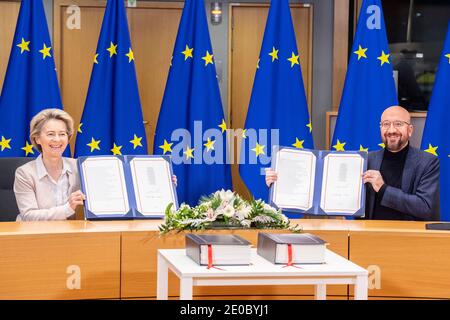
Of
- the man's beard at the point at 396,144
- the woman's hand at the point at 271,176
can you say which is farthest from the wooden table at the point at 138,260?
the man's beard at the point at 396,144

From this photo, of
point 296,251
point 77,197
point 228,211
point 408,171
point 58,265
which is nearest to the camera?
point 296,251

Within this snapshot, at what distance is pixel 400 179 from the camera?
3961 millimetres

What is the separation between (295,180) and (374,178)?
0.38m

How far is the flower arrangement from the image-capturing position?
3.11 metres

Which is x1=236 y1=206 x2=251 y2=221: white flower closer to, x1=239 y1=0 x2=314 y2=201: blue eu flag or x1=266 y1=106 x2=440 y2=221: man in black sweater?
x1=266 y1=106 x2=440 y2=221: man in black sweater

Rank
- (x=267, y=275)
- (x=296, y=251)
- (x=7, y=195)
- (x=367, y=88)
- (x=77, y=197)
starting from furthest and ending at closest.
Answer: (x=367, y=88) < (x=7, y=195) < (x=77, y=197) < (x=296, y=251) < (x=267, y=275)

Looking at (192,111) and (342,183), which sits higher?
(192,111)

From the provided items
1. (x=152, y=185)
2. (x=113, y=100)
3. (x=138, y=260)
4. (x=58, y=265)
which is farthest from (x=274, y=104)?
(x=58, y=265)

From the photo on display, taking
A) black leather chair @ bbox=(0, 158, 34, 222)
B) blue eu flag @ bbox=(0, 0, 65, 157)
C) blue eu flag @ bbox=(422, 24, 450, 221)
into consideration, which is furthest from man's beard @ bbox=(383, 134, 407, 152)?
blue eu flag @ bbox=(0, 0, 65, 157)

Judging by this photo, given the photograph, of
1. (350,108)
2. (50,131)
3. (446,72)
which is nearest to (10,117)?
(50,131)

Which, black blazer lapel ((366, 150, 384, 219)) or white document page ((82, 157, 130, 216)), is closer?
white document page ((82, 157, 130, 216))

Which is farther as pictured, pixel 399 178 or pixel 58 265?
pixel 399 178

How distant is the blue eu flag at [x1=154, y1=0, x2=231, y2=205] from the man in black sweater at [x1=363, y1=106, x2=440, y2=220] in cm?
151

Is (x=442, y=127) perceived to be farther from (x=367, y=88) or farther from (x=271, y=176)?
(x=271, y=176)
